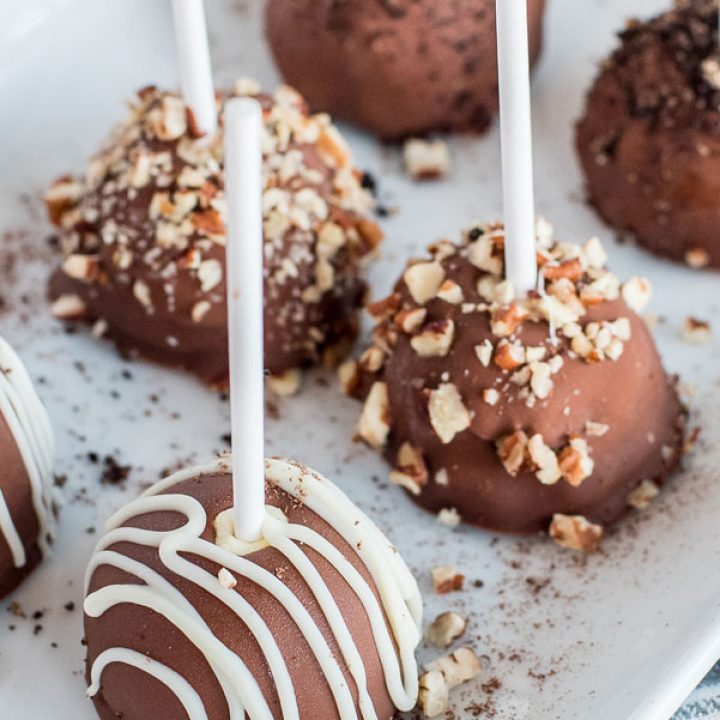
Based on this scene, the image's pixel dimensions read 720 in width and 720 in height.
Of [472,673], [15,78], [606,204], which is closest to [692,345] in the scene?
[606,204]

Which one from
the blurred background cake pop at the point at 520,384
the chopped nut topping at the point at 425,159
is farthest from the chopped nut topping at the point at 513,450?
the chopped nut topping at the point at 425,159

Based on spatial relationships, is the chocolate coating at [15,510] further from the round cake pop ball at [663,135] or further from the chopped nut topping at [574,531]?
the round cake pop ball at [663,135]

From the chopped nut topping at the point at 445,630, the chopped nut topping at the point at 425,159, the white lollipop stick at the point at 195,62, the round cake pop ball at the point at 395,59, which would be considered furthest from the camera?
the chopped nut topping at the point at 425,159

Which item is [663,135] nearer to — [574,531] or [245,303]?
[574,531]

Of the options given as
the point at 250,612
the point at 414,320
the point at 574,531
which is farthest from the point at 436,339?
the point at 250,612

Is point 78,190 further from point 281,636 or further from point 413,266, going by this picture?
point 281,636

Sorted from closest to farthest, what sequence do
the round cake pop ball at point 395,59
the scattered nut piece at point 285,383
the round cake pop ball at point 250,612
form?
the round cake pop ball at point 250,612 < the scattered nut piece at point 285,383 < the round cake pop ball at point 395,59

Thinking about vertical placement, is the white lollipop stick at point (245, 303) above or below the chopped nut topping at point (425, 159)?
above

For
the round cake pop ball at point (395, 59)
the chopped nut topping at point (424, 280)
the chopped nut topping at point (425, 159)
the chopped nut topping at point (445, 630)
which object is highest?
the round cake pop ball at point (395, 59)
